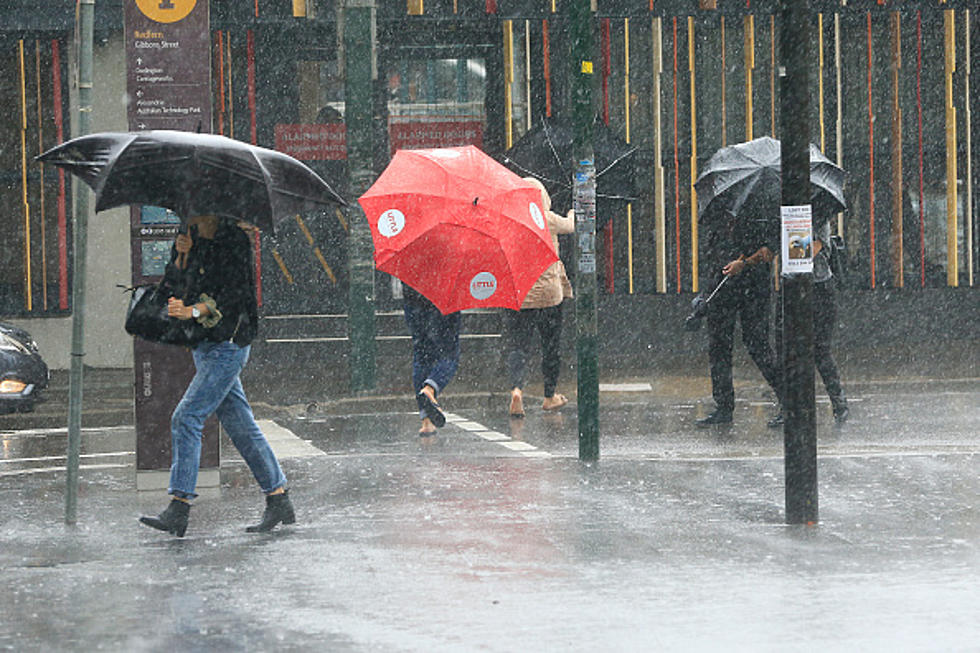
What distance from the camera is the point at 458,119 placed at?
61.1ft

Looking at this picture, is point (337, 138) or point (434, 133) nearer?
point (337, 138)

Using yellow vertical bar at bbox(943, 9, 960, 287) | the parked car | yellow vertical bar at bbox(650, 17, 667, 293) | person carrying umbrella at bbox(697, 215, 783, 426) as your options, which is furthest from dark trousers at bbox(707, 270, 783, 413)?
yellow vertical bar at bbox(943, 9, 960, 287)

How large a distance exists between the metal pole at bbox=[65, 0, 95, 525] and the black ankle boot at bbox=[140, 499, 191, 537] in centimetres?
70

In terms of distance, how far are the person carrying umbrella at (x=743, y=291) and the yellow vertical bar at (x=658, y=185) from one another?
6522mm

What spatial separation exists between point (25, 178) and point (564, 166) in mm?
7890

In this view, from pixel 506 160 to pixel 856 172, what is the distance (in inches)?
285

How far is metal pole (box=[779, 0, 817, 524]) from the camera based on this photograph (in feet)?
25.1

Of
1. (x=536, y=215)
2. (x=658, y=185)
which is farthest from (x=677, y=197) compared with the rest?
(x=536, y=215)

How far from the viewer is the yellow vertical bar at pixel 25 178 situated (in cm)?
1825

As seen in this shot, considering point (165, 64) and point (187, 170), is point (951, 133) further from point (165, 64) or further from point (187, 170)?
point (187, 170)

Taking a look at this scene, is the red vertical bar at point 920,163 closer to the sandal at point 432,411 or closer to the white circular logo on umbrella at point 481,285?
the sandal at point 432,411

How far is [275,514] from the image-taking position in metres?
8.02

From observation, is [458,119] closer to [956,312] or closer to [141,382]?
[956,312]

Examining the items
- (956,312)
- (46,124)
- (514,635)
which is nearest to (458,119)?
(46,124)
